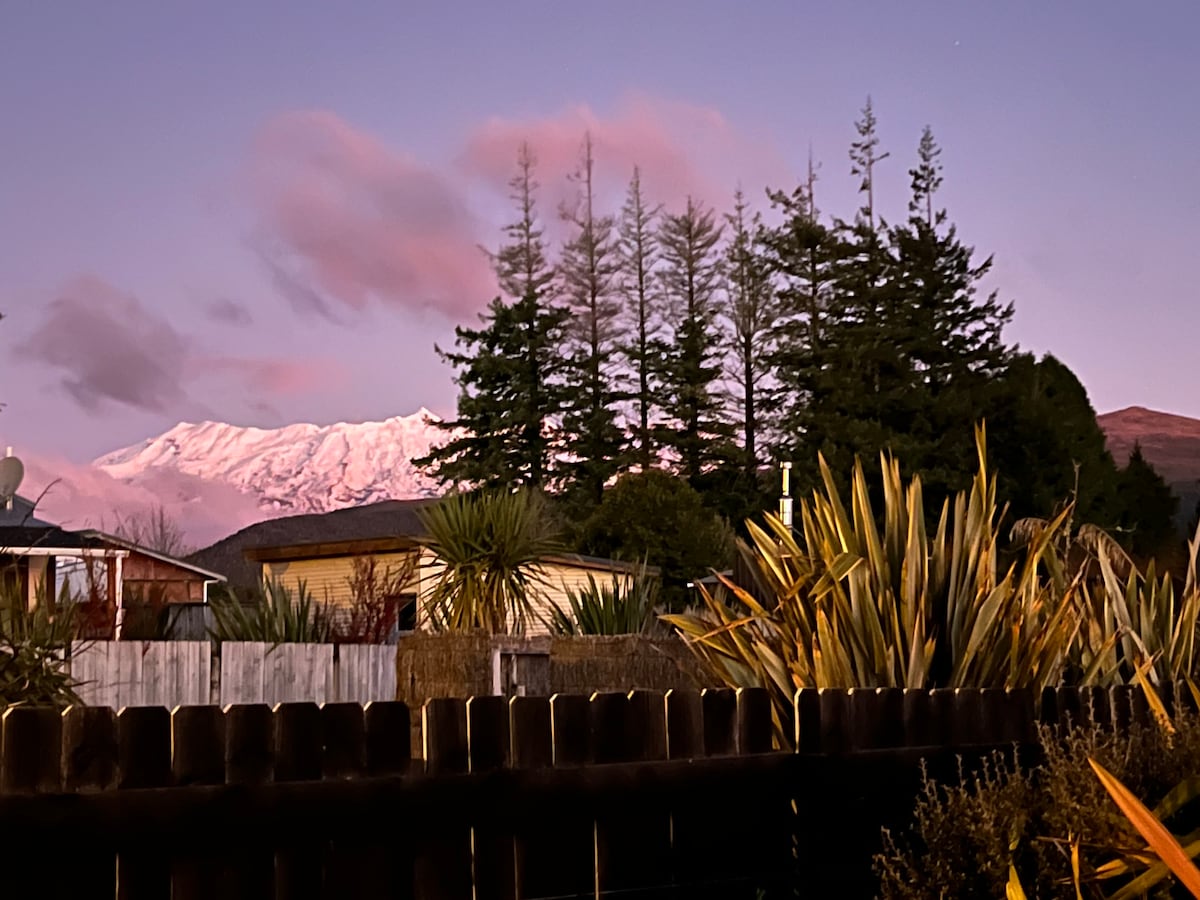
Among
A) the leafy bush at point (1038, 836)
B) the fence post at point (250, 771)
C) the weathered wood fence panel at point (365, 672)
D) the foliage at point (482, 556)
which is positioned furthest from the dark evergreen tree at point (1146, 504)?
the fence post at point (250, 771)

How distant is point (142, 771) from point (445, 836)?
95 centimetres

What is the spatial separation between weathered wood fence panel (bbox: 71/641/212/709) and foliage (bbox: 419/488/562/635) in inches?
190

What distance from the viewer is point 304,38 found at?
16.6 metres

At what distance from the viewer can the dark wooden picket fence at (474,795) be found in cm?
423

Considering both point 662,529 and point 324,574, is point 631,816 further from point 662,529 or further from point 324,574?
point 662,529

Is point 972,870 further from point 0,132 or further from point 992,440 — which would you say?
point 992,440

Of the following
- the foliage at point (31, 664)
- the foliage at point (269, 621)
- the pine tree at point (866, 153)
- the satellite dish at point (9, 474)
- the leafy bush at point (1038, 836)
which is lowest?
the leafy bush at point (1038, 836)

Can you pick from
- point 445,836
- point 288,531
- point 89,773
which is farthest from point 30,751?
point 288,531

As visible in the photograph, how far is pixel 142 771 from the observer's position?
4320 millimetres

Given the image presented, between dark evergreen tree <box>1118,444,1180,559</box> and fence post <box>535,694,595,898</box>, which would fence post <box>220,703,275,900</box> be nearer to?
fence post <box>535,694,595,898</box>

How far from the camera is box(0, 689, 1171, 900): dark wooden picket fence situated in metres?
4.23

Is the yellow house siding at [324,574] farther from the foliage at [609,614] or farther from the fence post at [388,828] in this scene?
the fence post at [388,828]

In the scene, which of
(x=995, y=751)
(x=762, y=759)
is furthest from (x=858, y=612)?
(x=762, y=759)

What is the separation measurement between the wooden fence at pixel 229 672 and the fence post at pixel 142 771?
946 cm
